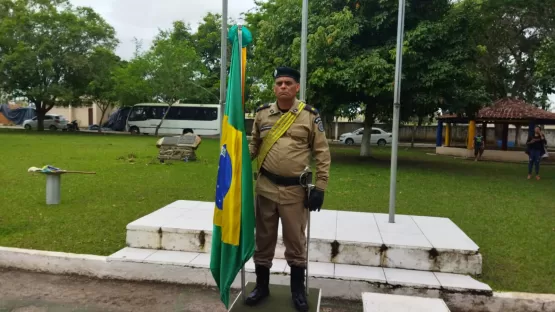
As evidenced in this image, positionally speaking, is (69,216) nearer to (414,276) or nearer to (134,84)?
(414,276)

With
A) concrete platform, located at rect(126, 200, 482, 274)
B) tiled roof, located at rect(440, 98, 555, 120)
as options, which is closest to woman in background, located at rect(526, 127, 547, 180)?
tiled roof, located at rect(440, 98, 555, 120)

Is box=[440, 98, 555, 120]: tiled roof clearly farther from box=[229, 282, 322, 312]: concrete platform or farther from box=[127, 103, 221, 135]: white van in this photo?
box=[127, 103, 221, 135]: white van

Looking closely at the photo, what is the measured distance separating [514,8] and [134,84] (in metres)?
23.0

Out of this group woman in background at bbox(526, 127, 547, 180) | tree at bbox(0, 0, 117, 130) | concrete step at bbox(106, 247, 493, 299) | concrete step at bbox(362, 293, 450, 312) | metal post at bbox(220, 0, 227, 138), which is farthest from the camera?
tree at bbox(0, 0, 117, 130)

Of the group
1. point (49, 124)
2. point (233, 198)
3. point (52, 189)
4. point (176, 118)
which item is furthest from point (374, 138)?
point (233, 198)

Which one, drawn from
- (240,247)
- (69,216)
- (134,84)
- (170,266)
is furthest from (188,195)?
(134,84)

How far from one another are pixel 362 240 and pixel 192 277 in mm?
1819

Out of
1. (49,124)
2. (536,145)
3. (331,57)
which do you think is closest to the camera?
(536,145)

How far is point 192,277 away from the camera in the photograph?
4.52 metres

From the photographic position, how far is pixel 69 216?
6570 millimetres

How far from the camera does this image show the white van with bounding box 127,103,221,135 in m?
34.6

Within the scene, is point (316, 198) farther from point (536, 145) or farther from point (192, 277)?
point (536, 145)

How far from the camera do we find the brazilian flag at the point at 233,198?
11.0 ft

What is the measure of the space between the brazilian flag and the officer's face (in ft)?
1.01
